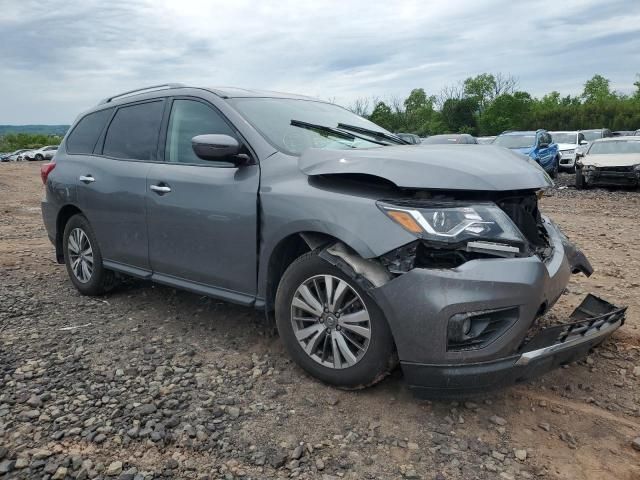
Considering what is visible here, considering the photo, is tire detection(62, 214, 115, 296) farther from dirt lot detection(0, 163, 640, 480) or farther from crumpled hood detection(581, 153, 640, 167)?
crumpled hood detection(581, 153, 640, 167)

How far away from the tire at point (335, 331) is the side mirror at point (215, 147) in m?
0.77

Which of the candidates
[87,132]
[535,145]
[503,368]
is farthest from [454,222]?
[535,145]

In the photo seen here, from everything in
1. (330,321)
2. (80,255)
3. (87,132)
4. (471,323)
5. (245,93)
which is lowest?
(80,255)

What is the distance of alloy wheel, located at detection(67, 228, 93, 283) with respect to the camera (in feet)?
15.1

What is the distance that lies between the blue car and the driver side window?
44.4ft

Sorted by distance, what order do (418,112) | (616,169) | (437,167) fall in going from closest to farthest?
1. (437,167)
2. (616,169)
3. (418,112)

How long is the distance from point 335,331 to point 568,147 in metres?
19.6

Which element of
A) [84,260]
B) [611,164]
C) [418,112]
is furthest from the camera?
[418,112]

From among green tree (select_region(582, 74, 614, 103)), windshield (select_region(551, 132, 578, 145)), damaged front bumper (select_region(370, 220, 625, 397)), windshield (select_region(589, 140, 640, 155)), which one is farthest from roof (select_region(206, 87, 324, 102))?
green tree (select_region(582, 74, 614, 103))

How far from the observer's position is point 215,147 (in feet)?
10.1

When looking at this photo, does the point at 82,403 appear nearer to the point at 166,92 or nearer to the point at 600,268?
the point at 166,92

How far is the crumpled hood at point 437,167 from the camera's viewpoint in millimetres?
2564

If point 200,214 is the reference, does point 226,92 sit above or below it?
above

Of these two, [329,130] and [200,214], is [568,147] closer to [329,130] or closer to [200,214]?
[329,130]
